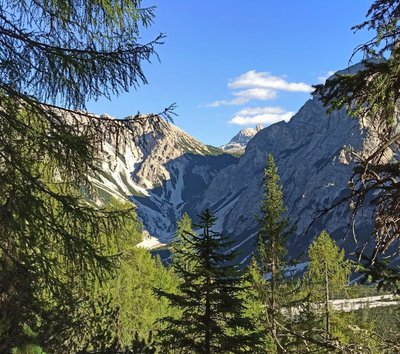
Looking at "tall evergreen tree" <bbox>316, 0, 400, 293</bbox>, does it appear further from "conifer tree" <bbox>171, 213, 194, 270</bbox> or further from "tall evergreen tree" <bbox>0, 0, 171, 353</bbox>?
"conifer tree" <bbox>171, 213, 194, 270</bbox>

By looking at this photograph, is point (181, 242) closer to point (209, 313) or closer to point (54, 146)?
point (209, 313)

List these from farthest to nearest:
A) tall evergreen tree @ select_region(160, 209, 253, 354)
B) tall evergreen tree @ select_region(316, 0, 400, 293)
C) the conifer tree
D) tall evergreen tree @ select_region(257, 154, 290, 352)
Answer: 1. the conifer tree
2. tall evergreen tree @ select_region(257, 154, 290, 352)
3. tall evergreen tree @ select_region(160, 209, 253, 354)
4. tall evergreen tree @ select_region(316, 0, 400, 293)

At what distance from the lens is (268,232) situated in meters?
20.0

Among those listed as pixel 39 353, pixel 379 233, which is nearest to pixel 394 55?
pixel 379 233

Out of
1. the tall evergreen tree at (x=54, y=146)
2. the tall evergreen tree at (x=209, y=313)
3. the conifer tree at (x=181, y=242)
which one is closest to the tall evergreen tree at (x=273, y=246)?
the tall evergreen tree at (x=209, y=313)

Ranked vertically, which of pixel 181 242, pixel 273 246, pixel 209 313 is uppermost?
pixel 181 242

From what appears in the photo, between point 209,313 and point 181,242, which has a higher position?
point 181,242

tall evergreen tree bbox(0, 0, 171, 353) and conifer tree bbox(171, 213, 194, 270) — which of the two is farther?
conifer tree bbox(171, 213, 194, 270)

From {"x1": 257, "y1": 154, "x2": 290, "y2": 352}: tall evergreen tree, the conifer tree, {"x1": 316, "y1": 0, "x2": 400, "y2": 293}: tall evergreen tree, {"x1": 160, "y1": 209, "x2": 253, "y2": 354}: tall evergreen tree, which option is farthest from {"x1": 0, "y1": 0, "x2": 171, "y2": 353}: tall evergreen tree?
the conifer tree

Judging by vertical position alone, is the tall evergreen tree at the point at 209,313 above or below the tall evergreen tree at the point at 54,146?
below

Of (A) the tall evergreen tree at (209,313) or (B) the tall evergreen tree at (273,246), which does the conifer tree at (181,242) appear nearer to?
(B) the tall evergreen tree at (273,246)

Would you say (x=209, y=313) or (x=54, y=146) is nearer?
(x=54, y=146)

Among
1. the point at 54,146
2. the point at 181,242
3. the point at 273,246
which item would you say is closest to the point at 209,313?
the point at 273,246

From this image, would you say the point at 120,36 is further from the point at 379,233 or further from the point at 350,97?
the point at 379,233
